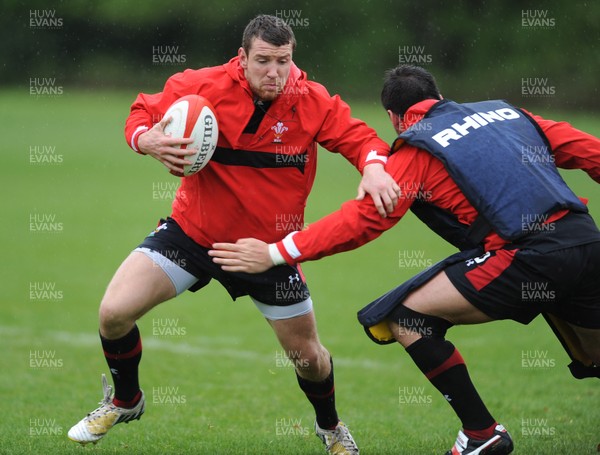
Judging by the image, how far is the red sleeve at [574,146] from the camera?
16.2ft

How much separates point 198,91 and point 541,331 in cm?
630

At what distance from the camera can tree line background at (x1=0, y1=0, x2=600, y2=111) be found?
99.5 ft

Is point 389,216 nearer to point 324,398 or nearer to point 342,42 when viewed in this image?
point 324,398

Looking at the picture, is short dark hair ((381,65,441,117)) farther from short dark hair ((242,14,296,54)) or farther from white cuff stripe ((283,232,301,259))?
white cuff stripe ((283,232,301,259))

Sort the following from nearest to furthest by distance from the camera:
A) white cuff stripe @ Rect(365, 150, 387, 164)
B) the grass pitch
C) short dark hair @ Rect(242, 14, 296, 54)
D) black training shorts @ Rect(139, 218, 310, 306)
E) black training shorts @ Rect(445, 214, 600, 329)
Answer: black training shorts @ Rect(445, 214, 600, 329) → white cuff stripe @ Rect(365, 150, 387, 164) → short dark hair @ Rect(242, 14, 296, 54) → black training shorts @ Rect(139, 218, 310, 306) → the grass pitch

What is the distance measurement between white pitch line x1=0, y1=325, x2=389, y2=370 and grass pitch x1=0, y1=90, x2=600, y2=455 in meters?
0.02

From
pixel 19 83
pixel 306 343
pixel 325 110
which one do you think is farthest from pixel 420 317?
pixel 19 83

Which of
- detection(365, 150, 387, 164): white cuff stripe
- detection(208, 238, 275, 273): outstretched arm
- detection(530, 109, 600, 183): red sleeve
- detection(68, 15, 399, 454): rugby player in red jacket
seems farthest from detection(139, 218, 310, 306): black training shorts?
detection(530, 109, 600, 183): red sleeve

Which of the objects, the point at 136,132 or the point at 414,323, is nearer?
the point at 414,323

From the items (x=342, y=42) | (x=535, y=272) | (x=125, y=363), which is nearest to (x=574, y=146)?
(x=535, y=272)

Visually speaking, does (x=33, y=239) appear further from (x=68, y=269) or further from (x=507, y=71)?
(x=507, y=71)

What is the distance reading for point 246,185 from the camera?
5414 millimetres

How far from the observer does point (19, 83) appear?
32938 millimetres

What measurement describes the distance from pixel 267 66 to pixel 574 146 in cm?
173
